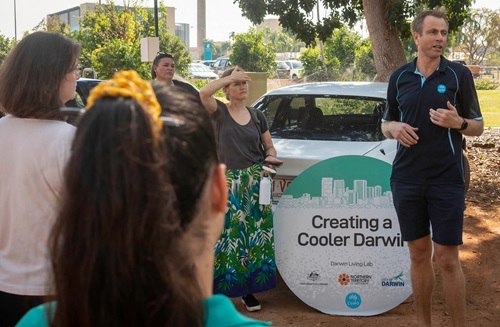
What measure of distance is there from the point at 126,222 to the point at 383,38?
32.3ft

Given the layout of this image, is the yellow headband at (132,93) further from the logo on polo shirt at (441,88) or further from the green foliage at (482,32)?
the green foliage at (482,32)

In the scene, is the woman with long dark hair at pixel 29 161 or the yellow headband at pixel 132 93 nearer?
the yellow headband at pixel 132 93

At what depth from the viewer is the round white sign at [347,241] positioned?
18.7ft

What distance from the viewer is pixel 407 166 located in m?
4.50

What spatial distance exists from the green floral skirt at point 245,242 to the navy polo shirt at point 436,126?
4.63ft

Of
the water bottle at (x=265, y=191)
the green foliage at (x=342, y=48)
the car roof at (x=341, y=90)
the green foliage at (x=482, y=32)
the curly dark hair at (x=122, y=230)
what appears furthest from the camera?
the green foliage at (x=482, y=32)

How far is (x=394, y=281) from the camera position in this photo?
5.70 meters

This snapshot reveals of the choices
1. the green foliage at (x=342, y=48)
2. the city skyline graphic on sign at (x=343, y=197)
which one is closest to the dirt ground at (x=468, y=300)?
the city skyline graphic on sign at (x=343, y=197)

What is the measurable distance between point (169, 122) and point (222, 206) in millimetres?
208

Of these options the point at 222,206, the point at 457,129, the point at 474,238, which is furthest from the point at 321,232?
the point at 222,206

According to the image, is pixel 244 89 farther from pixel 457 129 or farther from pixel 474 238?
pixel 474 238

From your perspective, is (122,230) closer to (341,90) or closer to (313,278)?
(313,278)

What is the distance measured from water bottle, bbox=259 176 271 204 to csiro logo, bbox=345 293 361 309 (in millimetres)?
961

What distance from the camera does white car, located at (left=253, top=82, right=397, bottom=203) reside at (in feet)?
19.9
